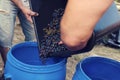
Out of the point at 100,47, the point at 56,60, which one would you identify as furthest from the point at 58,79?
the point at 100,47

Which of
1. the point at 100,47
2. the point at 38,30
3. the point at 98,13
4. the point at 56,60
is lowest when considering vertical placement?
the point at 100,47

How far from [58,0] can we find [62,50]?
1.27 ft

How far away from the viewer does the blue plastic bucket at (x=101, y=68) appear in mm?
2217

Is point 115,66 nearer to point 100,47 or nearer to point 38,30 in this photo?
point 38,30

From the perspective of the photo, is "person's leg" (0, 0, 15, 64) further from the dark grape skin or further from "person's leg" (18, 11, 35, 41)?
the dark grape skin

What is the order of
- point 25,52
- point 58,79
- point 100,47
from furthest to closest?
1. point 100,47
2. point 25,52
3. point 58,79

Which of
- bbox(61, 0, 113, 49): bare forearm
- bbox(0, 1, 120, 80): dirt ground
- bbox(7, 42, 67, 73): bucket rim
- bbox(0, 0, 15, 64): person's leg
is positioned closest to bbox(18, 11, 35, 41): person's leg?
bbox(0, 0, 15, 64): person's leg

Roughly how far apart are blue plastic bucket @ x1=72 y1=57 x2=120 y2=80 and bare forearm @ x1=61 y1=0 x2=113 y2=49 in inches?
35.0

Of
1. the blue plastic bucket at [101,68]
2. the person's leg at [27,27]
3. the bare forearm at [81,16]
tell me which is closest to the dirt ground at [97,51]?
the person's leg at [27,27]

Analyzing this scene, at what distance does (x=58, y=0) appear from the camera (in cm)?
178

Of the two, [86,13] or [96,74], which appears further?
[96,74]

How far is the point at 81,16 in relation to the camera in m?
1.26

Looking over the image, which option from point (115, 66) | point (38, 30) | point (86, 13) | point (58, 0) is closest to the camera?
point (86, 13)

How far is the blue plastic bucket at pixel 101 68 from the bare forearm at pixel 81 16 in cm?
89
